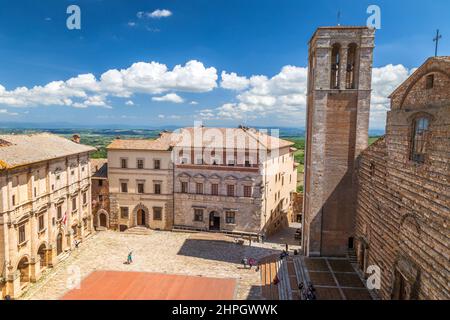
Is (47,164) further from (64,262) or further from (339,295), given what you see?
(339,295)

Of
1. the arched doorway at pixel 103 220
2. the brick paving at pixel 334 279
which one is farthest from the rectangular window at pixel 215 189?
the arched doorway at pixel 103 220

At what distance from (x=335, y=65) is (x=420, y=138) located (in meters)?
13.0

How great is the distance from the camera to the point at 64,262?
30953 mm

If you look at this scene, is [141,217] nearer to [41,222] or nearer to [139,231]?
[139,231]

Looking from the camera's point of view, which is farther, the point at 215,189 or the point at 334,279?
the point at 215,189

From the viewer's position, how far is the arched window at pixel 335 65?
26641 mm

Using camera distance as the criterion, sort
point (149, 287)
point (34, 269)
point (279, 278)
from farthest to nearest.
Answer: point (34, 269)
point (279, 278)
point (149, 287)

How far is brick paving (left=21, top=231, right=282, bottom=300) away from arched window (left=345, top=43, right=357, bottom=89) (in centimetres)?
1767

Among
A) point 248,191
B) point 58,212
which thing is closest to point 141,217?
point 58,212

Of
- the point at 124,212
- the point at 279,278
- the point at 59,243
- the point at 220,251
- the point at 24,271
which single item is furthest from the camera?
the point at 124,212

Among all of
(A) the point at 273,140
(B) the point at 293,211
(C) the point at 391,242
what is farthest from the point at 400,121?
(B) the point at 293,211

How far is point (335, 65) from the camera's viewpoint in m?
27.0

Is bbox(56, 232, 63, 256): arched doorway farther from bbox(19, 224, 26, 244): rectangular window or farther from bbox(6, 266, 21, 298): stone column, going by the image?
bbox(6, 266, 21, 298): stone column

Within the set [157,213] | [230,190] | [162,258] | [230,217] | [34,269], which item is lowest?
[162,258]
